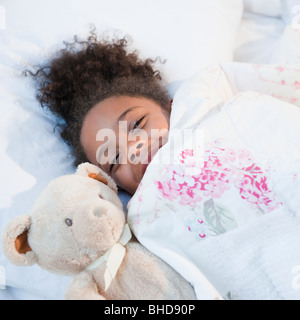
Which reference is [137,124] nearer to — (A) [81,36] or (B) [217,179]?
(B) [217,179]

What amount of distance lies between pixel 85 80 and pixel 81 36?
19 centimetres

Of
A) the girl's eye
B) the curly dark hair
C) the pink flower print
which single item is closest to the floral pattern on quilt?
the pink flower print

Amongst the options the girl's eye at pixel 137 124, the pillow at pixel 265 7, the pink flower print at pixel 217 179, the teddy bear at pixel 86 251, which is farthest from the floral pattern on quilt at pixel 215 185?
the pillow at pixel 265 7

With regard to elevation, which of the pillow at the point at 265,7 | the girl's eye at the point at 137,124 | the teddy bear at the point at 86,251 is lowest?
the teddy bear at the point at 86,251

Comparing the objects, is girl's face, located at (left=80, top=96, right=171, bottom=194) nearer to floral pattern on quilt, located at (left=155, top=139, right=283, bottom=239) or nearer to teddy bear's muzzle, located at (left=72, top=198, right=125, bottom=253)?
floral pattern on quilt, located at (left=155, top=139, right=283, bottom=239)

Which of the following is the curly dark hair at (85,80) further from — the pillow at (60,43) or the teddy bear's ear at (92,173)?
the teddy bear's ear at (92,173)

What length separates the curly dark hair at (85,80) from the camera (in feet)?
3.34

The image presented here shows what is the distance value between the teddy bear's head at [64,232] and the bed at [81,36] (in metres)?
0.30

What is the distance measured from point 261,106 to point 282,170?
0.19m

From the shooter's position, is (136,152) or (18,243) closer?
(18,243)

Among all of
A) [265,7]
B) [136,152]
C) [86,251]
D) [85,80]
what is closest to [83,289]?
[86,251]

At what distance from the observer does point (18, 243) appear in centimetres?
56

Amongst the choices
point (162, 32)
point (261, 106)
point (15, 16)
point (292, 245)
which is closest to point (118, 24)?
point (162, 32)
